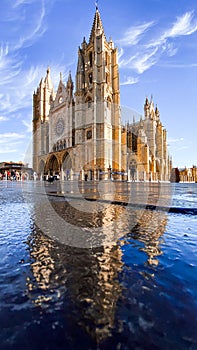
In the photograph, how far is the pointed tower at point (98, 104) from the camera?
91.9 feet

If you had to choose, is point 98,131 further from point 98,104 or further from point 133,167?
point 133,167

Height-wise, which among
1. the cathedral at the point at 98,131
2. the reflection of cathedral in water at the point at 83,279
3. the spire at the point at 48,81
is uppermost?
the spire at the point at 48,81

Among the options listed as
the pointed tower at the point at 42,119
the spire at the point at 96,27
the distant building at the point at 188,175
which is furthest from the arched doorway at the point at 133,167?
the distant building at the point at 188,175

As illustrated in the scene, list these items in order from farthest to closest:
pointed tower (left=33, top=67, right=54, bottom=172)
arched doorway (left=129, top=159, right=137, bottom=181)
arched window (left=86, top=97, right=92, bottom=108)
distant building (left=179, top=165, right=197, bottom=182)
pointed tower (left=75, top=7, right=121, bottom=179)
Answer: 1. distant building (left=179, top=165, right=197, bottom=182)
2. pointed tower (left=33, top=67, right=54, bottom=172)
3. arched doorway (left=129, top=159, right=137, bottom=181)
4. arched window (left=86, top=97, right=92, bottom=108)
5. pointed tower (left=75, top=7, right=121, bottom=179)

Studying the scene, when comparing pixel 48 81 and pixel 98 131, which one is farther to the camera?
pixel 48 81

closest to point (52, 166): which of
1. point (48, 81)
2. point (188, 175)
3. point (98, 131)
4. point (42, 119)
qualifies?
point (42, 119)

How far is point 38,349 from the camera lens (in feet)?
1.77

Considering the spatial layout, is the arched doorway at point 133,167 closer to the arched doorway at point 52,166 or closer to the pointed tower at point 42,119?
the arched doorway at point 52,166

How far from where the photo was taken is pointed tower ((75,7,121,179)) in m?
28.0

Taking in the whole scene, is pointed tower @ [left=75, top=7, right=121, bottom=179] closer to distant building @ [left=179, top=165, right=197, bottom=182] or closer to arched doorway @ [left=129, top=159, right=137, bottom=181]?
arched doorway @ [left=129, top=159, right=137, bottom=181]

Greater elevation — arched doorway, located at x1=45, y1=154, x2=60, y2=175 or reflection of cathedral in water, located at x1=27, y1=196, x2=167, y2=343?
arched doorway, located at x1=45, y1=154, x2=60, y2=175

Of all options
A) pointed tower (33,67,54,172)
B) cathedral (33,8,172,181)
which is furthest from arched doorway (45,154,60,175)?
pointed tower (33,67,54,172)

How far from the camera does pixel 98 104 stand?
2839 cm

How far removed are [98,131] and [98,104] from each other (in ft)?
13.7
